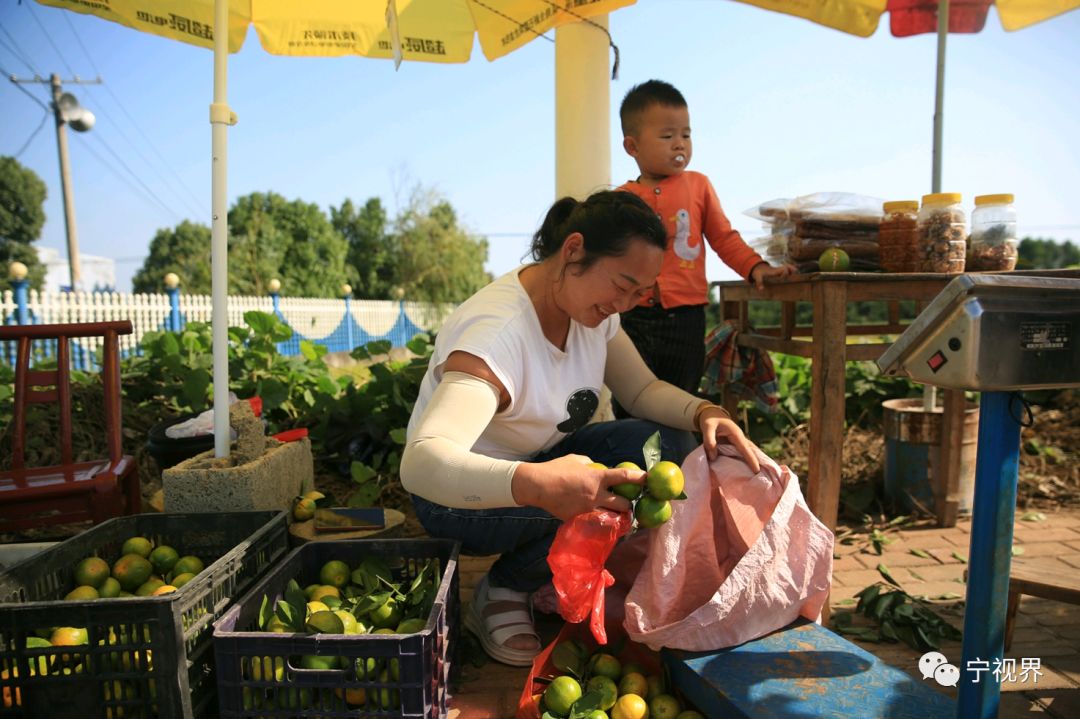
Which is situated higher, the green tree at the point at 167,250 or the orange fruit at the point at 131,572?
the green tree at the point at 167,250

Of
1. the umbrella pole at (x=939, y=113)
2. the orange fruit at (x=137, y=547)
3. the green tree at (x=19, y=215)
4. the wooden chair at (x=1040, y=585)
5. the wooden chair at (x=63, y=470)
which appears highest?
the green tree at (x=19, y=215)

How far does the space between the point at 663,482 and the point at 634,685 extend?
542 millimetres

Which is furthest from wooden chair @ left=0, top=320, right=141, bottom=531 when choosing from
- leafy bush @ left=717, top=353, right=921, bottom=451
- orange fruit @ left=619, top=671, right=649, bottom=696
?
leafy bush @ left=717, top=353, right=921, bottom=451

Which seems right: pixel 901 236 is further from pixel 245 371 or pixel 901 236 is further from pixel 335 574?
pixel 245 371

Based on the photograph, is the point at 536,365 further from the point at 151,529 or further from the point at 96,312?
the point at 96,312

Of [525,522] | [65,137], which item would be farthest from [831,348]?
[65,137]

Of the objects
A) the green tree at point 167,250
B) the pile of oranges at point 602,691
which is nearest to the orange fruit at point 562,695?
the pile of oranges at point 602,691

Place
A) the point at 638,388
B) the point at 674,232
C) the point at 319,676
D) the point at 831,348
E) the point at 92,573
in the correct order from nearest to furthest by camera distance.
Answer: the point at 319,676, the point at 92,573, the point at 831,348, the point at 638,388, the point at 674,232

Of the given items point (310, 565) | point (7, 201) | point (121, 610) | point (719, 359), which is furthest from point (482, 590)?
point (7, 201)

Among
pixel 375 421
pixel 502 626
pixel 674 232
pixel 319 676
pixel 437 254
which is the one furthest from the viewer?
pixel 437 254

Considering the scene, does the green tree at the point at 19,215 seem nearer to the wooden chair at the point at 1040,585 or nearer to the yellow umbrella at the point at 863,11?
the yellow umbrella at the point at 863,11

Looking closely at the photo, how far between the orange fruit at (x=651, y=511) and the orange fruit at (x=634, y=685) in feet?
1.37

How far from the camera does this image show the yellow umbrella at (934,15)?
3557mm

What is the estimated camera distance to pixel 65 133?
62.4 ft
